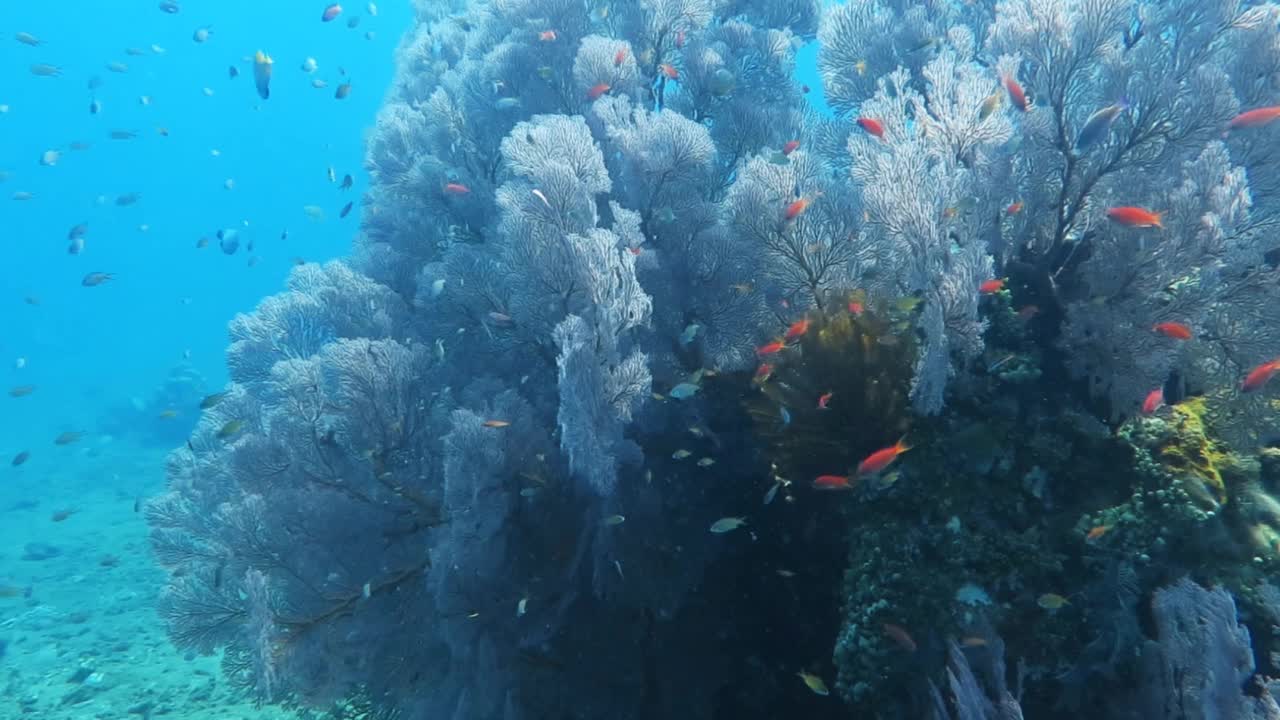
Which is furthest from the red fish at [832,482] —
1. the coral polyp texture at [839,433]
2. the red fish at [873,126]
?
the red fish at [873,126]

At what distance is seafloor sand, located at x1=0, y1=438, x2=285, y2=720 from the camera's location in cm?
872

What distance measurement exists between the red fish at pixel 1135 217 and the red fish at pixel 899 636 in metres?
2.92

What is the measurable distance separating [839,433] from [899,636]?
3.95 feet

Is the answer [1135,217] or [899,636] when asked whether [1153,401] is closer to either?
[1135,217]

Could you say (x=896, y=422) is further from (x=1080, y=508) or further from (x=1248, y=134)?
(x=1248, y=134)

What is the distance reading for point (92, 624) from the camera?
11.6m

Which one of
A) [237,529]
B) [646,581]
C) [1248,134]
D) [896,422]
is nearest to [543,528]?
[646,581]

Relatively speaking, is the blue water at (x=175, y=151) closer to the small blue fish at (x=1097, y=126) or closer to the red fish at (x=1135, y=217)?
the small blue fish at (x=1097, y=126)

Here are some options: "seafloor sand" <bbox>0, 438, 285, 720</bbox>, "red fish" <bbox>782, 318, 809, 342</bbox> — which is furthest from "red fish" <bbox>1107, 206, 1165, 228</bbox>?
"seafloor sand" <bbox>0, 438, 285, 720</bbox>

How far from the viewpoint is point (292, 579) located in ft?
19.8

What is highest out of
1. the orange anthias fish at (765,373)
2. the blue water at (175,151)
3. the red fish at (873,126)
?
the blue water at (175,151)

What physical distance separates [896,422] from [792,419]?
64cm

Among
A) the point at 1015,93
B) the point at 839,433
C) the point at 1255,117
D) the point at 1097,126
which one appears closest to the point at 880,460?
the point at 839,433

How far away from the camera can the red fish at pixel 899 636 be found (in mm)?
3480
